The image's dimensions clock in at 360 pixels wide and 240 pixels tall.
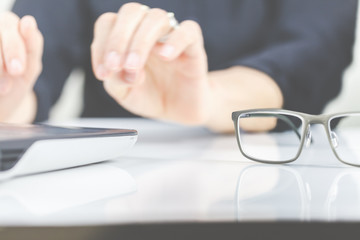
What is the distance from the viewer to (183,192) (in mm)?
187

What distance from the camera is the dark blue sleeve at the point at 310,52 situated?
514 mm

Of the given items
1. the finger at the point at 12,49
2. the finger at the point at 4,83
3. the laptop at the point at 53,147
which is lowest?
the laptop at the point at 53,147

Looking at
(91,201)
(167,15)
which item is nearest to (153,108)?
(167,15)

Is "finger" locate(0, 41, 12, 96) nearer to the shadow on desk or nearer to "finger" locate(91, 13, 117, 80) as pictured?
"finger" locate(91, 13, 117, 80)

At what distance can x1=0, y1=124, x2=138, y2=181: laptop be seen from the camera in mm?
181

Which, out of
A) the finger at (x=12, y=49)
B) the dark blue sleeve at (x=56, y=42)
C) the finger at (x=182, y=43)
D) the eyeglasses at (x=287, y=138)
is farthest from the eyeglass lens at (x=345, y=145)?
the dark blue sleeve at (x=56, y=42)

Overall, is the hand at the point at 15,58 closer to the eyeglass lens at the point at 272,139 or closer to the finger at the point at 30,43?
the finger at the point at 30,43

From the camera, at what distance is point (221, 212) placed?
15 centimetres

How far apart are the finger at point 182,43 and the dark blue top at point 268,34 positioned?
11 centimetres

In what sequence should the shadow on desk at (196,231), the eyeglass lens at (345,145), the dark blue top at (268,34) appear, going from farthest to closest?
the dark blue top at (268,34) → the eyeglass lens at (345,145) → the shadow on desk at (196,231)

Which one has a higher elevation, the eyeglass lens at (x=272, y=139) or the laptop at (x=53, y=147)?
the laptop at (x=53, y=147)

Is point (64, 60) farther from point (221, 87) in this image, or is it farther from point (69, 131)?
point (69, 131)

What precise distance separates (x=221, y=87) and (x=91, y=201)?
1.14 ft

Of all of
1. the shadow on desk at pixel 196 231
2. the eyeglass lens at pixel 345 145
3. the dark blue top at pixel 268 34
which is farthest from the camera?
the dark blue top at pixel 268 34
